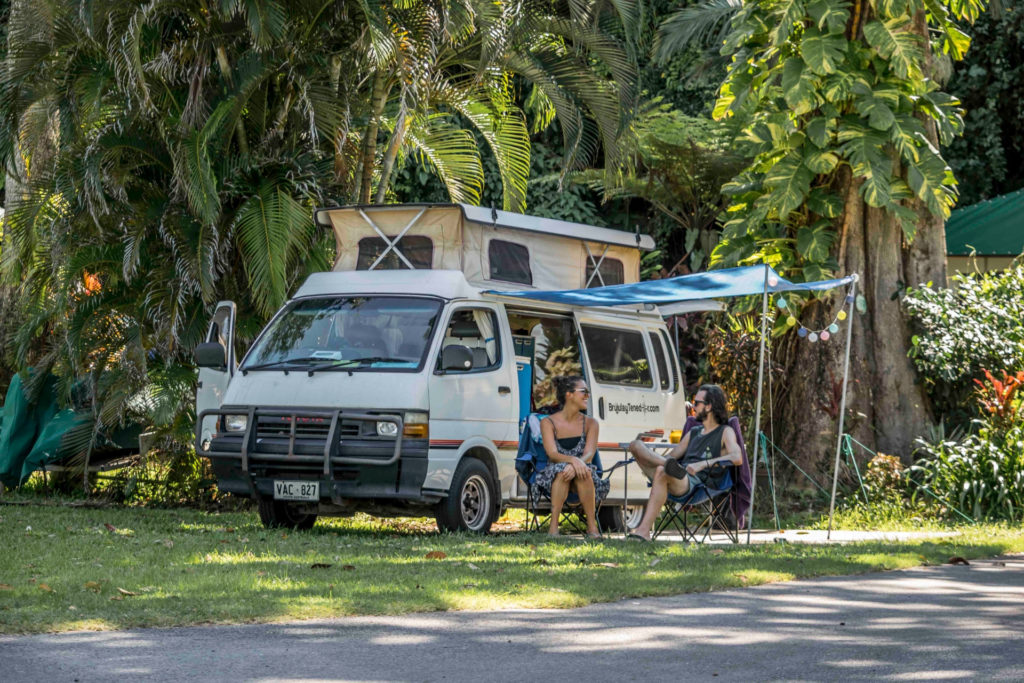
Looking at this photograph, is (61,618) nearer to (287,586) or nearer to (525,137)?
(287,586)

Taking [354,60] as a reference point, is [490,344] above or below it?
below

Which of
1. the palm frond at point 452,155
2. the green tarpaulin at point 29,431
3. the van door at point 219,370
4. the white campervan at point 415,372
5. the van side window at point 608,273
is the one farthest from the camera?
the palm frond at point 452,155

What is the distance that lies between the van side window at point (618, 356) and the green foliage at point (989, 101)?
42.9ft

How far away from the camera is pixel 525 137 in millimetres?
17703

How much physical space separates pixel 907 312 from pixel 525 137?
16.9 feet

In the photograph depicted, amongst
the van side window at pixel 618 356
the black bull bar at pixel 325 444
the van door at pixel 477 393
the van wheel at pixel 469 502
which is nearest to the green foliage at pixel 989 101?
the van side window at pixel 618 356

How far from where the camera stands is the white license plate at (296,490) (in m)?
11.2

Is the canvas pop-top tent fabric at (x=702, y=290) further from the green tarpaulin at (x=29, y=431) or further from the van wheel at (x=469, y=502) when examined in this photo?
the green tarpaulin at (x=29, y=431)

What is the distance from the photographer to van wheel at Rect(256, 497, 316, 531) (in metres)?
12.0

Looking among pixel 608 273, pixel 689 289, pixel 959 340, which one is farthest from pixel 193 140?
pixel 959 340

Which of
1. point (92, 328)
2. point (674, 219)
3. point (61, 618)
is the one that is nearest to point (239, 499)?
point (92, 328)

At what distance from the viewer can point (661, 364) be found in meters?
14.1

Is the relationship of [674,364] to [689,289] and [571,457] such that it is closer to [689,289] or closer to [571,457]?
[689,289]

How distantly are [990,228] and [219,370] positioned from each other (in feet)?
44.3
